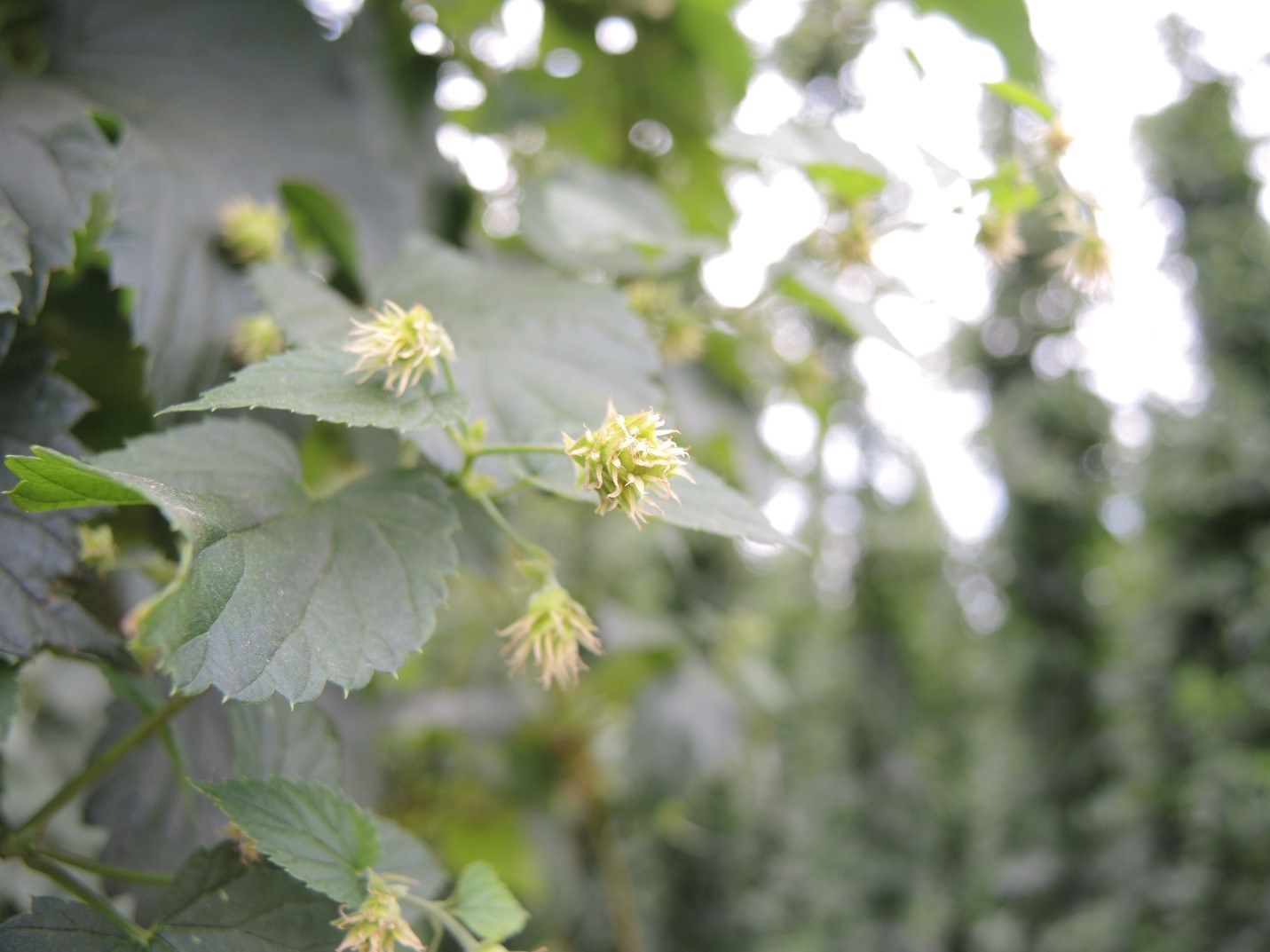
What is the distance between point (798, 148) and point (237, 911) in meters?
0.59

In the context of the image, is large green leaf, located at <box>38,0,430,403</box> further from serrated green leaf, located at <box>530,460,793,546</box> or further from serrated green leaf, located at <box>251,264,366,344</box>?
serrated green leaf, located at <box>530,460,793,546</box>

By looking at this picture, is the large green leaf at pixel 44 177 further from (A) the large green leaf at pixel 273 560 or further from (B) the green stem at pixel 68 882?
(B) the green stem at pixel 68 882

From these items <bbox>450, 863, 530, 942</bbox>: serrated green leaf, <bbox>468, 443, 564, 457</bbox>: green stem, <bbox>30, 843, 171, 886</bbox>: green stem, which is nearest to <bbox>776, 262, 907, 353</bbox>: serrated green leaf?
<bbox>468, 443, 564, 457</bbox>: green stem

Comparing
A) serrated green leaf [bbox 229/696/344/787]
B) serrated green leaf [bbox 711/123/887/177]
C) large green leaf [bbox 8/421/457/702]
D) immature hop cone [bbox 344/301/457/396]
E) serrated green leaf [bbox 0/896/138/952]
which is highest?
serrated green leaf [bbox 711/123/887/177]

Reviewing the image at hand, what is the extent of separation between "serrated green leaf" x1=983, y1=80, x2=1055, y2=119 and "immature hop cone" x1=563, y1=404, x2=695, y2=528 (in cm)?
36

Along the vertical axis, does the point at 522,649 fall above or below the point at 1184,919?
below

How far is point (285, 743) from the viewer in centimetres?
53

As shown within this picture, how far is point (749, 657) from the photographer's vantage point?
1480 mm

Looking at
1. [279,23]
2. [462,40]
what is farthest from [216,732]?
[462,40]

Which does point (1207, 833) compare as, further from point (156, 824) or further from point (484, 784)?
point (156, 824)

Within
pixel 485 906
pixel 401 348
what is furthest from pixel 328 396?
pixel 485 906

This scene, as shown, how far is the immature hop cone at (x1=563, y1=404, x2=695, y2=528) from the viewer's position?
0.41 metres

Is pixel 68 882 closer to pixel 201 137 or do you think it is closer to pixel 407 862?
pixel 407 862

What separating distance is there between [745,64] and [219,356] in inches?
27.6
